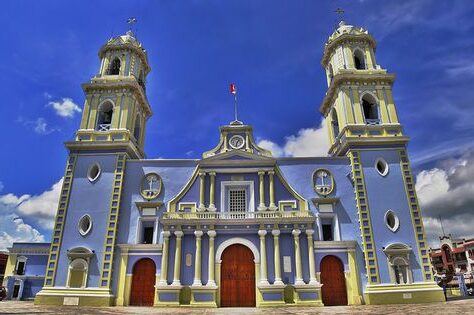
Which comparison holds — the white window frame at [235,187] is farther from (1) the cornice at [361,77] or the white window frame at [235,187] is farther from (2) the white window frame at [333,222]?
(1) the cornice at [361,77]

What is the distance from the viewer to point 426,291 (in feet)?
76.5

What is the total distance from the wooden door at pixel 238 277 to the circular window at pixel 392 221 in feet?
32.8

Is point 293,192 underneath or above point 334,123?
underneath

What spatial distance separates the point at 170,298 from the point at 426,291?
16.6 metres

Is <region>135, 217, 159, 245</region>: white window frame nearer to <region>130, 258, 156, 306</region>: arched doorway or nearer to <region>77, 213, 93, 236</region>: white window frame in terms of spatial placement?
<region>130, 258, 156, 306</region>: arched doorway

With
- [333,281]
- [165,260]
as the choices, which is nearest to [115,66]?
[165,260]

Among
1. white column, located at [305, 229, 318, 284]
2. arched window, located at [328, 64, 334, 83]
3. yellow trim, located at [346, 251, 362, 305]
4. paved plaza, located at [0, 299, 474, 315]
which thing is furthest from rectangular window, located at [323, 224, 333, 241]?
arched window, located at [328, 64, 334, 83]

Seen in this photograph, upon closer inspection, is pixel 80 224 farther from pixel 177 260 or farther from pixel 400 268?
pixel 400 268

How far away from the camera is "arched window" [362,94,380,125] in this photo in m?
29.0

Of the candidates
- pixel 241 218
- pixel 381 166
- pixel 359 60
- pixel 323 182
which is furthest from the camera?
pixel 359 60

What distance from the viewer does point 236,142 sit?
28516 mm

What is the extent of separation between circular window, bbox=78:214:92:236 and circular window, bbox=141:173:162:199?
4174mm

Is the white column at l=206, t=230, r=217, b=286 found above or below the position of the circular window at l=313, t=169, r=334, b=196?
below

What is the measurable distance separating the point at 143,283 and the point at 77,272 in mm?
4643
